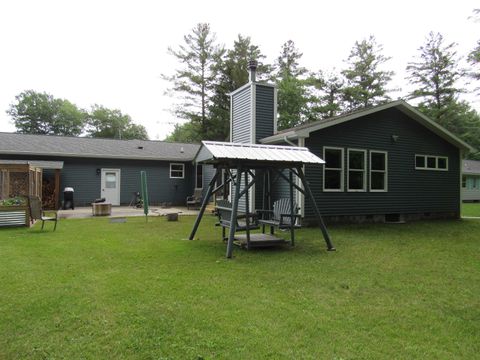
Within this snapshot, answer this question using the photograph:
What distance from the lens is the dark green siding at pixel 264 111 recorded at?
36.9 ft

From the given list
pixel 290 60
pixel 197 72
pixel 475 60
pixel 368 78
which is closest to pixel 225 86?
pixel 197 72

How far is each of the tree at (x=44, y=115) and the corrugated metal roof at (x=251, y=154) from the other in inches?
1791

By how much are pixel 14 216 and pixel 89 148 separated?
8581 millimetres

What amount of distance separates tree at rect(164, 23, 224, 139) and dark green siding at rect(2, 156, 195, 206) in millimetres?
9441

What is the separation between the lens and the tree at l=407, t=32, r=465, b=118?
90.5 feet

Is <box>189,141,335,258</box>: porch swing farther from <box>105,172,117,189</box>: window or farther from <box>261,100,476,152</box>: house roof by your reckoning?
<box>105,172,117,189</box>: window

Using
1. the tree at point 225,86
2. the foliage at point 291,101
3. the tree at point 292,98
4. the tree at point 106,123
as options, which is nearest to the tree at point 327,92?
the tree at point 292,98

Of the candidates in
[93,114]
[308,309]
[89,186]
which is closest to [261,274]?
[308,309]

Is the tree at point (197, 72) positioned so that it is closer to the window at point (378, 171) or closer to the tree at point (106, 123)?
the window at point (378, 171)

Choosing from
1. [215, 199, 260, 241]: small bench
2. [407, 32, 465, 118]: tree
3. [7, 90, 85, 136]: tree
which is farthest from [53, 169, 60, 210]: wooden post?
[7, 90, 85, 136]: tree

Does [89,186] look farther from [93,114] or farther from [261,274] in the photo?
[93,114]

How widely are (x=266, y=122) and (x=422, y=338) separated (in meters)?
9.20

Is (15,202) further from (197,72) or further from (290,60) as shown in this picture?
(290,60)

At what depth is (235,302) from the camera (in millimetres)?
3633
